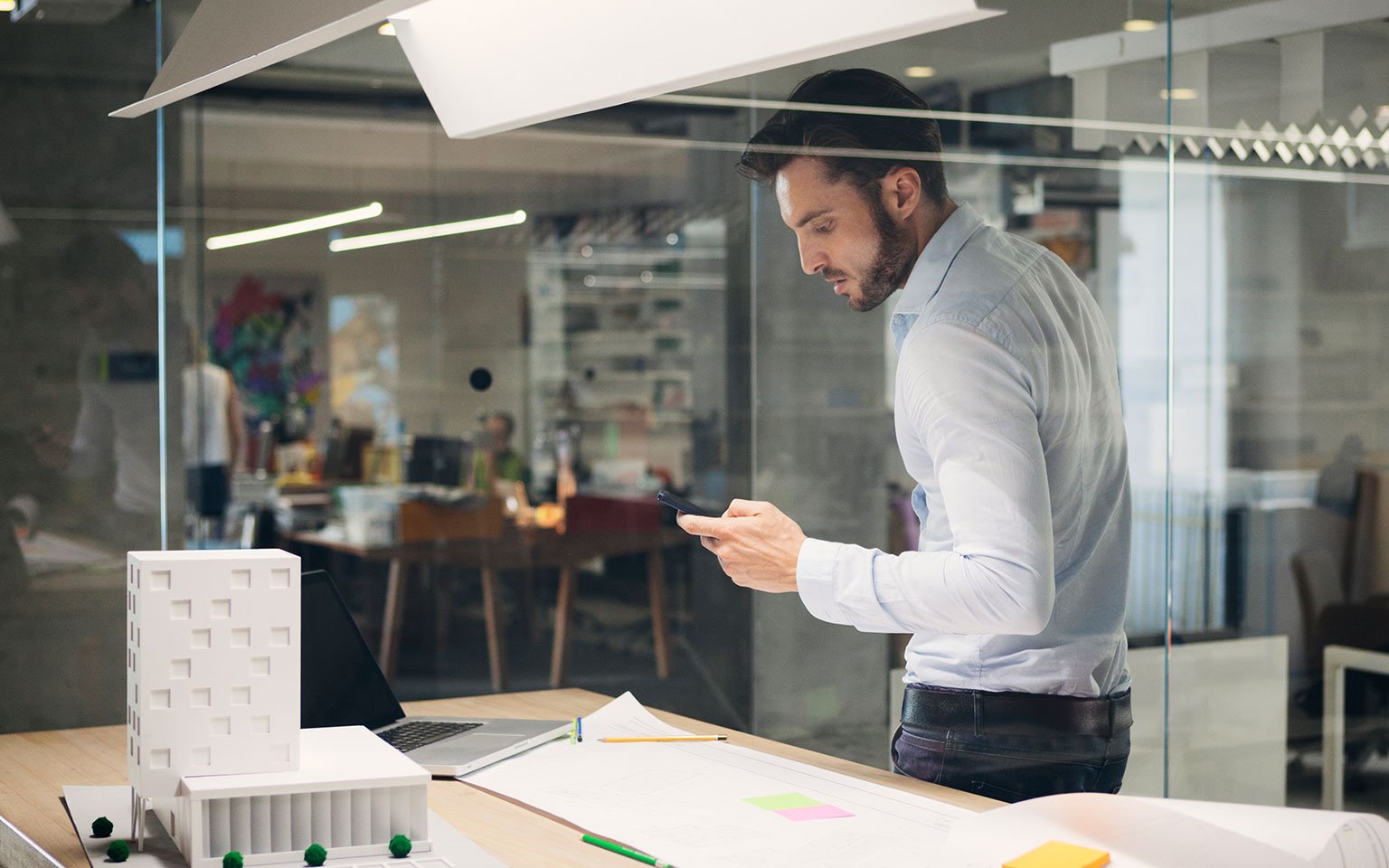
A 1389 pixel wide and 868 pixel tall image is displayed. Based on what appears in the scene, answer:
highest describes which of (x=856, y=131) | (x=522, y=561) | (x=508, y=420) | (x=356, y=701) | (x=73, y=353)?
(x=856, y=131)

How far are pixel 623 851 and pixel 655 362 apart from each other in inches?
140

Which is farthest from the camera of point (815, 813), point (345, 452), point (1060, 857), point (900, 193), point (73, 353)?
point (345, 452)

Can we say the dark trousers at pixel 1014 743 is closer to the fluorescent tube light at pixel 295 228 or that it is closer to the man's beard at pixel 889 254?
the man's beard at pixel 889 254

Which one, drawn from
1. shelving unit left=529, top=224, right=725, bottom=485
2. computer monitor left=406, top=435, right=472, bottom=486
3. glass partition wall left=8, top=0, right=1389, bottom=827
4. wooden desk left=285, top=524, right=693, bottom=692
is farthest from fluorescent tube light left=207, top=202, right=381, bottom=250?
wooden desk left=285, top=524, right=693, bottom=692

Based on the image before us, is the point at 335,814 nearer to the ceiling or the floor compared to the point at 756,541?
nearer to the floor

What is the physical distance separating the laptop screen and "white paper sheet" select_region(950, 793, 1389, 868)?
1.01m

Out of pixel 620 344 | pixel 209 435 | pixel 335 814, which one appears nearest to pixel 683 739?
pixel 335 814

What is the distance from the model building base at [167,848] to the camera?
1375 millimetres

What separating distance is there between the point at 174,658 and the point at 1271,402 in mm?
1852

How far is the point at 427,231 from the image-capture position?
472 cm

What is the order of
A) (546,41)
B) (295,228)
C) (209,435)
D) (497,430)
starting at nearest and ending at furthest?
(546,41), (209,435), (295,228), (497,430)

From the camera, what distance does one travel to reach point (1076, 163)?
9.70ft

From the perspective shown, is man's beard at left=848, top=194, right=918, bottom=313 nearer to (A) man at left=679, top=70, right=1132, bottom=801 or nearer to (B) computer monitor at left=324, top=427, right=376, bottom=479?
(A) man at left=679, top=70, right=1132, bottom=801

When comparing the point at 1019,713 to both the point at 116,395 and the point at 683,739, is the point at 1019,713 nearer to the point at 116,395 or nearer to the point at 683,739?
the point at 683,739
